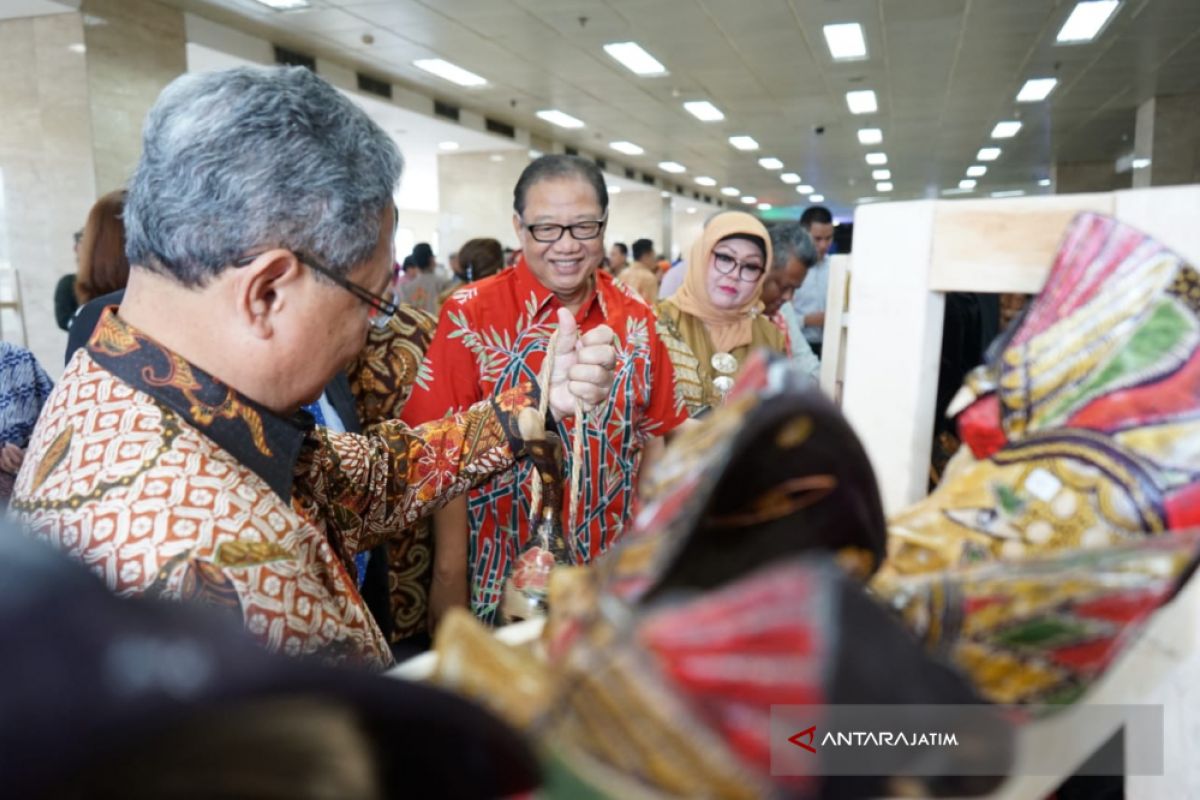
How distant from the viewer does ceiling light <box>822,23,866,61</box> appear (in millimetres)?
8180

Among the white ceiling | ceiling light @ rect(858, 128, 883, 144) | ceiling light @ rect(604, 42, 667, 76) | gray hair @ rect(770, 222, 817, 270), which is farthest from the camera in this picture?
ceiling light @ rect(858, 128, 883, 144)

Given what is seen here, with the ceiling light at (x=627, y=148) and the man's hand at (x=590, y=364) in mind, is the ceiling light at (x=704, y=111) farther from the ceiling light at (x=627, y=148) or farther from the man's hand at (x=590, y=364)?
the man's hand at (x=590, y=364)

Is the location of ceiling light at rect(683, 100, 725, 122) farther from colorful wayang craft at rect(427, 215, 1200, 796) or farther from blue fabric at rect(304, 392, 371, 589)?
colorful wayang craft at rect(427, 215, 1200, 796)

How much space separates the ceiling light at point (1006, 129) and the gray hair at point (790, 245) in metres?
11.3

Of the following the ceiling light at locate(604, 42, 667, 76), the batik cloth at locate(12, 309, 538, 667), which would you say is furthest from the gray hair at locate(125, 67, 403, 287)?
the ceiling light at locate(604, 42, 667, 76)

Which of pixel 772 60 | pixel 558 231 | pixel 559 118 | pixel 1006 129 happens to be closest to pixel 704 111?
pixel 559 118

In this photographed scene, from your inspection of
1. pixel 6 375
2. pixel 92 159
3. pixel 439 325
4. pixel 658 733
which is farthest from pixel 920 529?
pixel 92 159

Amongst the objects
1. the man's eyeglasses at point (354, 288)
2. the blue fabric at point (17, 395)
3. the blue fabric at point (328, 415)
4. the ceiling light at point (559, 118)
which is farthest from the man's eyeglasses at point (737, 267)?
the ceiling light at point (559, 118)

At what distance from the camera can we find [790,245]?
4.06 metres

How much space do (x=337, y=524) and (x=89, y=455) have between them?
0.43m

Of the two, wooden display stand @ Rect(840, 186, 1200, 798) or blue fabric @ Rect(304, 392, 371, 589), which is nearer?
wooden display stand @ Rect(840, 186, 1200, 798)

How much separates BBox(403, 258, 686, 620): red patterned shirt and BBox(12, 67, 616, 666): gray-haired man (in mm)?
1085

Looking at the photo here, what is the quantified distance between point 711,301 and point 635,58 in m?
7.42

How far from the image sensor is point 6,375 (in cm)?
250
